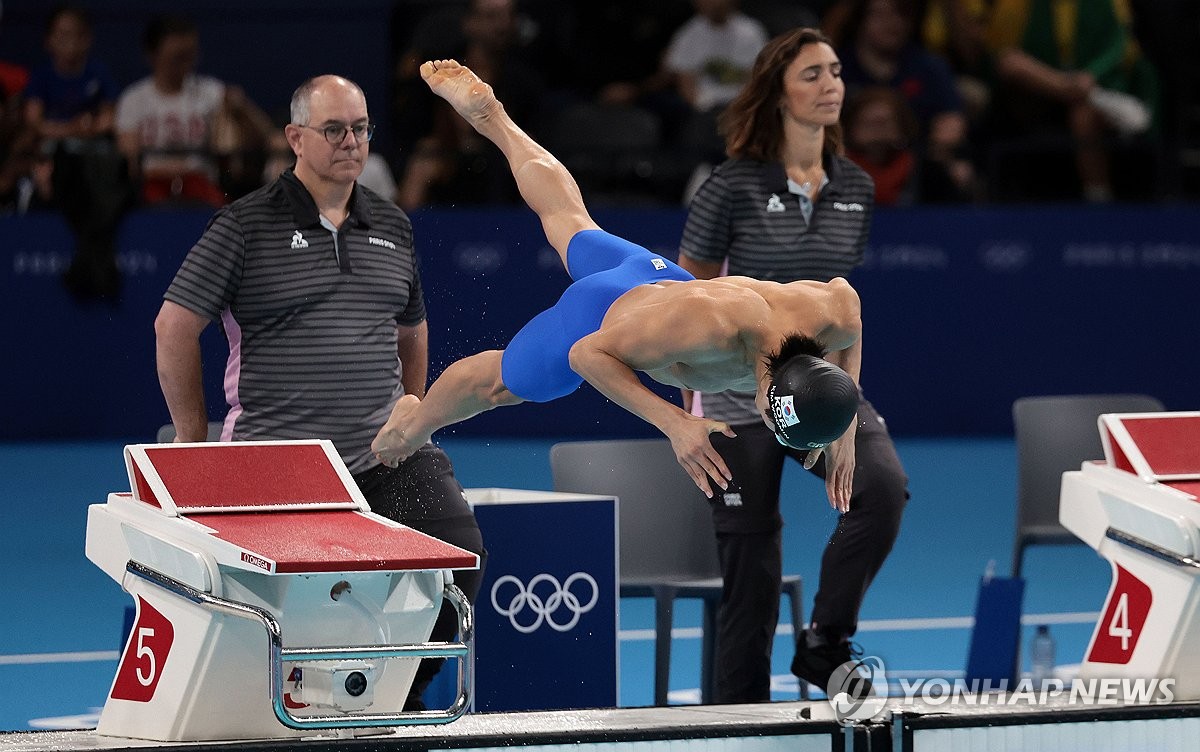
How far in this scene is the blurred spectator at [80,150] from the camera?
11.5 m

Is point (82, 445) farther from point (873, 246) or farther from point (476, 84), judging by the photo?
point (476, 84)

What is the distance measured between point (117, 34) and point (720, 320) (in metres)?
10.9

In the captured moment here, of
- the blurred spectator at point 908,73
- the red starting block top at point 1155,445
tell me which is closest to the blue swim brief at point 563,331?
the red starting block top at point 1155,445

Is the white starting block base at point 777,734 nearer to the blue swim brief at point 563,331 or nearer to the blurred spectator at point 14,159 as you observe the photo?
the blue swim brief at point 563,331

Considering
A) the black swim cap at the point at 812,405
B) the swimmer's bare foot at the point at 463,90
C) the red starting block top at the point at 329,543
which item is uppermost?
the swimmer's bare foot at the point at 463,90

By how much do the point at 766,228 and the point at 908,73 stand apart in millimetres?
6950

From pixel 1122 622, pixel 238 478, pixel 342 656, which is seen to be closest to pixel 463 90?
pixel 238 478

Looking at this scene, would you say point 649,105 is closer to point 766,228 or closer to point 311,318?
point 766,228

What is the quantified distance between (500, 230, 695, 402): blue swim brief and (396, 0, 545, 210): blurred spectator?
255 inches

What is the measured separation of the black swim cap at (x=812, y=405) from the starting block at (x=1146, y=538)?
3.78 feet

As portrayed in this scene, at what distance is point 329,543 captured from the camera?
4.37 meters

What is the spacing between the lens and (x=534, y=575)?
5.82m

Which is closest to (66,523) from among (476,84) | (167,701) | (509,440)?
(509,440)

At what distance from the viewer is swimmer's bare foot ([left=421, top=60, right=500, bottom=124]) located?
6.08 metres
